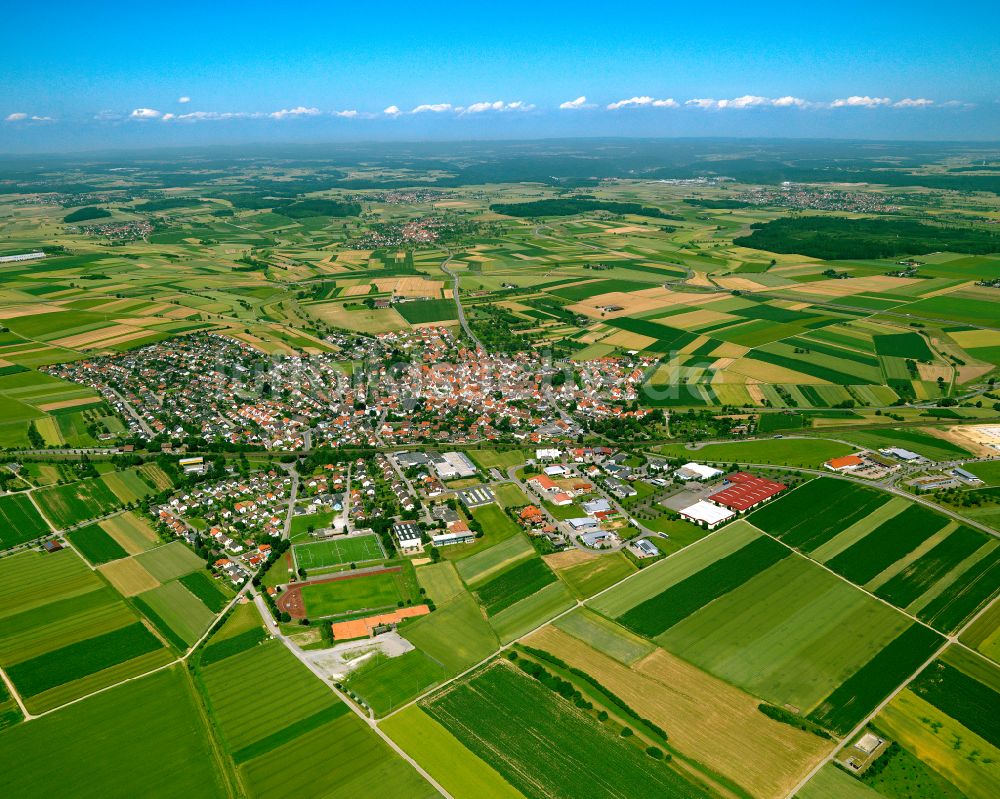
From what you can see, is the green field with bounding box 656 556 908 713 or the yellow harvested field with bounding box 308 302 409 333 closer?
the green field with bounding box 656 556 908 713

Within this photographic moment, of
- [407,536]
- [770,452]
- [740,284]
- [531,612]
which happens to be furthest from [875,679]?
[740,284]

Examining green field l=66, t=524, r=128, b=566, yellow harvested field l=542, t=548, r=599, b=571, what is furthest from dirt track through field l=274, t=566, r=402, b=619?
green field l=66, t=524, r=128, b=566

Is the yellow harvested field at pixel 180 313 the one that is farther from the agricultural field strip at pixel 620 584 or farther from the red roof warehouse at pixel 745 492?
the agricultural field strip at pixel 620 584

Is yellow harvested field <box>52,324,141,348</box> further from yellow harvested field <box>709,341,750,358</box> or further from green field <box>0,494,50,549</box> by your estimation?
yellow harvested field <box>709,341,750,358</box>

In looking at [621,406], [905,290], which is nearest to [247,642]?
[621,406]

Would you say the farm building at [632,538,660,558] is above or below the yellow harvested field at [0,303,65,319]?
below

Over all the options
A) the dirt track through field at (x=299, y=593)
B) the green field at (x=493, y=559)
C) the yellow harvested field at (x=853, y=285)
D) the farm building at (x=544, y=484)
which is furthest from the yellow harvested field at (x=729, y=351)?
the dirt track through field at (x=299, y=593)
